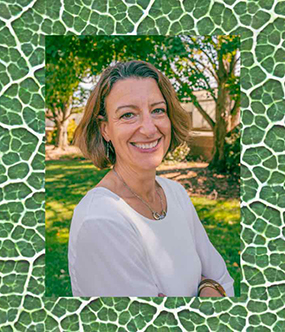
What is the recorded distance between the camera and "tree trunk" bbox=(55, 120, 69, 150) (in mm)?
1921

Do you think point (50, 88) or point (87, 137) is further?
point (50, 88)

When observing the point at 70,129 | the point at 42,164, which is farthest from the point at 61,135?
the point at 42,164

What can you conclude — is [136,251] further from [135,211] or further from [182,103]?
[182,103]

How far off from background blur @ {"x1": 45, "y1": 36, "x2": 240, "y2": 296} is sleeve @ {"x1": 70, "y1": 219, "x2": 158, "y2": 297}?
42 centimetres

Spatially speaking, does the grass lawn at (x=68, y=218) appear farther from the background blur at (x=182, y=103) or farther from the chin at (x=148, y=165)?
the chin at (x=148, y=165)

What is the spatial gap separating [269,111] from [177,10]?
2.02ft

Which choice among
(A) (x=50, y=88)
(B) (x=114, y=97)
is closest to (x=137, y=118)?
(B) (x=114, y=97)

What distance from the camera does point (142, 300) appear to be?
64.3 inches

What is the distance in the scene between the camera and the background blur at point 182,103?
187 cm

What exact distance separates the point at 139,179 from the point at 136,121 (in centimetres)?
26

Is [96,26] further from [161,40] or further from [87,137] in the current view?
[87,137]

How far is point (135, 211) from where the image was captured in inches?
60.9

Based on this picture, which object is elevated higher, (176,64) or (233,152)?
(176,64)

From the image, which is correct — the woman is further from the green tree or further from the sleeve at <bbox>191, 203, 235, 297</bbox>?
the green tree
